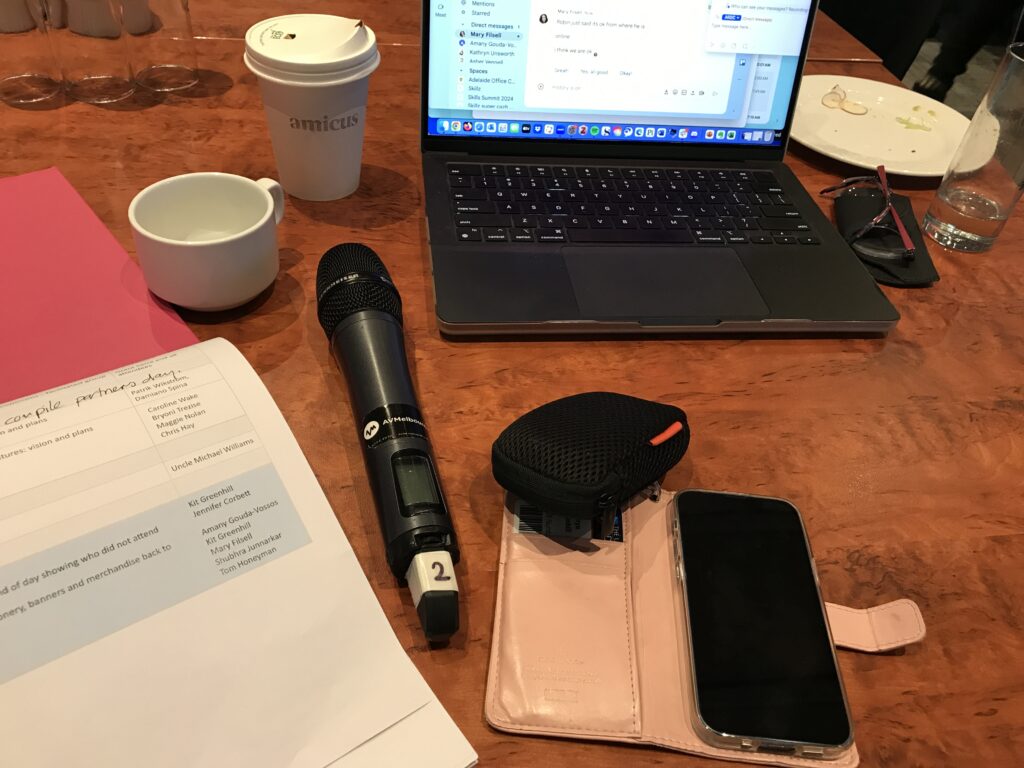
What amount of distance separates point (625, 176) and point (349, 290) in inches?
12.6

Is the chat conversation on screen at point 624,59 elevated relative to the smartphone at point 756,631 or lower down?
elevated

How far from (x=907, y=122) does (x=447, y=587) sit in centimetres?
82

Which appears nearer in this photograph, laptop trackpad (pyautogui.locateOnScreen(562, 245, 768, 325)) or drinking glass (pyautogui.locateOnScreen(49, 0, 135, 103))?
laptop trackpad (pyautogui.locateOnScreen(562, 245, 768, 325))

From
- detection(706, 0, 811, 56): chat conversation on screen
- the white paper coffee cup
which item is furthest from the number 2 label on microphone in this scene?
detection(706, 0, 811, 56): chat conversation on screen

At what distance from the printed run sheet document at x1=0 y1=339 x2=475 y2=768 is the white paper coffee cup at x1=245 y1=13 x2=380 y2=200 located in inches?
11.3

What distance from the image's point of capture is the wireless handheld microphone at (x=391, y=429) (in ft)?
1.35

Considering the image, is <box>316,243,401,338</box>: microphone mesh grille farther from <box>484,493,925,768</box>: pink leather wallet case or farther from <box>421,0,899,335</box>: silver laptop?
<box>484,493,925,768</box>: pink leather wallet case

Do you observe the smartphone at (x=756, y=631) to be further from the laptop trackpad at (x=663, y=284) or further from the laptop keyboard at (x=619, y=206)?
the laptop keyboard at (x=619, y=206)

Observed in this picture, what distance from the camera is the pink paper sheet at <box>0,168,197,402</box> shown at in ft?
1.74

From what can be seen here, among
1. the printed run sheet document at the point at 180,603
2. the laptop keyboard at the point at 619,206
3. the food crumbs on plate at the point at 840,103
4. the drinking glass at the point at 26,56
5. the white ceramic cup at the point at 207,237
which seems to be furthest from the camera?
the food crumbs on plate at the point at 840,103

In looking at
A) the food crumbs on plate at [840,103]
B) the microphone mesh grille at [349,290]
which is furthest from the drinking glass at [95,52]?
the food crumbs on plate at [840,103]

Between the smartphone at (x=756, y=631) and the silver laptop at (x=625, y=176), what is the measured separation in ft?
0.64

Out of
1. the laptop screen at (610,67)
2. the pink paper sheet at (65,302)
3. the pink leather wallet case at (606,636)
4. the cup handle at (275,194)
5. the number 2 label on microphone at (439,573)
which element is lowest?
the pink leather wallet case at (606,636)

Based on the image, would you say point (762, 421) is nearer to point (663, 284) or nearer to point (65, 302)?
point (663, 284)
